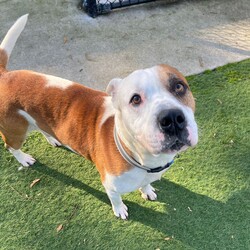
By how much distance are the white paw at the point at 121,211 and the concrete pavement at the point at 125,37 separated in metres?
1.57

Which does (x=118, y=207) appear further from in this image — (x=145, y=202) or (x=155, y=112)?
(x=155, y=112)

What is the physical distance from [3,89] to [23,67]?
157 cm

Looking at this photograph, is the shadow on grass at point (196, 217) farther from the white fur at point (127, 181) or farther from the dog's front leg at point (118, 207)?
the white fur at point (127, 181)

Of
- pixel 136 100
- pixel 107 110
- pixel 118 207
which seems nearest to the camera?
pixel 136 100

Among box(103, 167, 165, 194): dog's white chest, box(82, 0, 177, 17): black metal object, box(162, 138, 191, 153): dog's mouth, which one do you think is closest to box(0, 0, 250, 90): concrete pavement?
box(82, 0, 177, 17): black metal object

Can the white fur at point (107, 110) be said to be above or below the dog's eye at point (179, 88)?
below

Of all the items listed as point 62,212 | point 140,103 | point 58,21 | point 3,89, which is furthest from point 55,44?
point 140,103

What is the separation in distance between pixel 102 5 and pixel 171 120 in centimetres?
350

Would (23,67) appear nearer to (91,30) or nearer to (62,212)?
(91,30)

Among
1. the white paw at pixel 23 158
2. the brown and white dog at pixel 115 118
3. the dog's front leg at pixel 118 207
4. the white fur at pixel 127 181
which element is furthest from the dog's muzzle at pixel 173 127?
the white paw at pixel 23 158

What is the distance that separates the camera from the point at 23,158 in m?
3.84

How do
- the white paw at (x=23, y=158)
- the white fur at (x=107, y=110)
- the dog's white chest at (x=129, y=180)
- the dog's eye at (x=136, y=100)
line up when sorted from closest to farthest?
1. the dog's eye at (x=136, y=100)
2. the dog's white chest at (x=129, y=180)
3. the white fur at (x=107, y=110)
4. the white paw at (x=23, y=158)

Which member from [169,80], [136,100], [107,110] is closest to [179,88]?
[169,80]

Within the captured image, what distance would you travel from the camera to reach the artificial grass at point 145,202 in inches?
134
